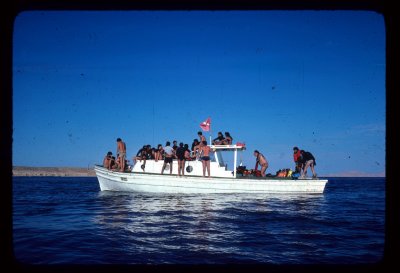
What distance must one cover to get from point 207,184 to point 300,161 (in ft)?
19.3

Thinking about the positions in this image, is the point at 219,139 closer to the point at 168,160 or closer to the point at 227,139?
the point at 227,139

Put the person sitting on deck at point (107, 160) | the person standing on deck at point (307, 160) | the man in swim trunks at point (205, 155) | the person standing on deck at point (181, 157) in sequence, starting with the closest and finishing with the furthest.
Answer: the person standing on deck at point (181, 157) < the man in swim trunks at point (205, 155) < the person standing on deck at point (307, 160) < the person sitting on deck at point (107, 160)

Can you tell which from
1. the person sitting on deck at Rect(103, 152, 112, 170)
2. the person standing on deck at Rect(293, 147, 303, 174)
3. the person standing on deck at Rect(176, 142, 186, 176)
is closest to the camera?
the person standing on deck at Rect(176, 142, 186, 176)

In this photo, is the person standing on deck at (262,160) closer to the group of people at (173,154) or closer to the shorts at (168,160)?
the group of people at (173,154)

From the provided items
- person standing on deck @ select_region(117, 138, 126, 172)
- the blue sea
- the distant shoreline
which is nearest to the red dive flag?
person standing on deck @ select_region(117, 138, 126, 172)

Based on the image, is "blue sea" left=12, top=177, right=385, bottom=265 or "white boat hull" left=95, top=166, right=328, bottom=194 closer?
"blue sea" left=12, top=177, right=385, bottom=265

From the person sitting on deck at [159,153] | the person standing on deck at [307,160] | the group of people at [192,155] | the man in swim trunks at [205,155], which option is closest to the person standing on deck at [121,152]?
the group of people at [192,155]

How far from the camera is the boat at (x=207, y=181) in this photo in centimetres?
1936

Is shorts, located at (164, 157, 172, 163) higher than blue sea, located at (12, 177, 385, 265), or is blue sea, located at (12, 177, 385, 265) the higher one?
shorts, located at (164, 157, 172, 163)

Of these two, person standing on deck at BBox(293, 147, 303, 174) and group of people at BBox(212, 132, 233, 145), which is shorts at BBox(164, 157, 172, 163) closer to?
group of people at BBox(212, 132, 233, 145)

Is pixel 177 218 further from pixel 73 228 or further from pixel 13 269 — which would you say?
pixel 13 269

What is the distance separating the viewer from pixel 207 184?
1939 centimetres

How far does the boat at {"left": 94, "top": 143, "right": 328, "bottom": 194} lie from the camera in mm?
19359
